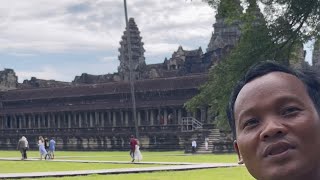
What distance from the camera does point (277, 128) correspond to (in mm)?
2160

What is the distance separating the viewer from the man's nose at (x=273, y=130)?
2.16 meters

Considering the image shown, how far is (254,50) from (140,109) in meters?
45.6

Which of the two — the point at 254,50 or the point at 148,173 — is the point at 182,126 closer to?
the point at 148,173

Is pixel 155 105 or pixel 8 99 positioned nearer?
pixel 155 105

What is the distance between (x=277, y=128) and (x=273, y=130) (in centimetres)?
2

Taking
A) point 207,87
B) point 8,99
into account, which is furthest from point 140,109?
point 207,87

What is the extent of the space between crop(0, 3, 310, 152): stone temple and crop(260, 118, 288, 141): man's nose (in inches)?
1456

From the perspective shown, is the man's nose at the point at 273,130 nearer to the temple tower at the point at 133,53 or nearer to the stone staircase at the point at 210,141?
the stone staircase at the point at 210,141

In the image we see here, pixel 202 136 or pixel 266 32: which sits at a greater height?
pixel 266 32

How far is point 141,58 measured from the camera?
8881cm

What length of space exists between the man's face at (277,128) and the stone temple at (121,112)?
36.9 meters

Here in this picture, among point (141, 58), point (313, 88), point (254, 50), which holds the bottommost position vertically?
point (313, 88)

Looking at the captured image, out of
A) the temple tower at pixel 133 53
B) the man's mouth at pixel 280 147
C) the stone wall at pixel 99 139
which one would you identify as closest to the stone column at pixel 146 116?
the stone wall at pixel 99 139

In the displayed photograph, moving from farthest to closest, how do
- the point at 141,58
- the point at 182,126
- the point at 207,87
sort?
the point at 141,58, the point at 182,126, the point at 207,87
